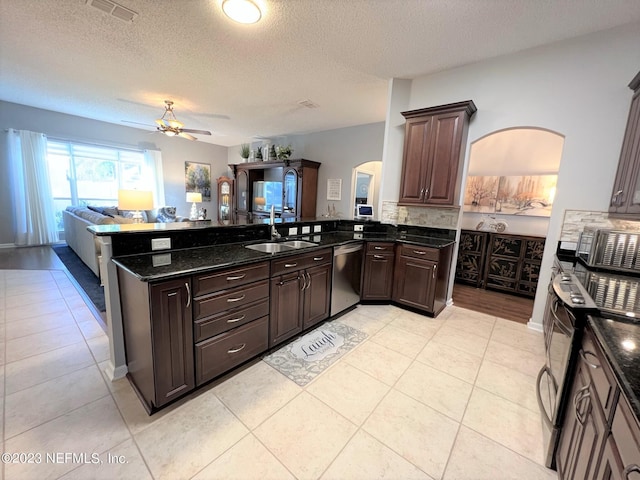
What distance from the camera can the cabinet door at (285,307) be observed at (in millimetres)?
2133

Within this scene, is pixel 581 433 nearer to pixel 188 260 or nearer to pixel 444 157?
pixel 188 260

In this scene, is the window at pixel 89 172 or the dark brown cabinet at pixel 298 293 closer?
the dark brown cabinet at pixel 298 293

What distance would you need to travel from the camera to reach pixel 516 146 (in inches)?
161

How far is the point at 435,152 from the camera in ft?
9.80

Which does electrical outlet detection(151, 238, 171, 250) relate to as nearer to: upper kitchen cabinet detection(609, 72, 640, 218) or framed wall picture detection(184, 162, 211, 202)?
upper kitchen cabinet detection(609, 72, 640, 218)

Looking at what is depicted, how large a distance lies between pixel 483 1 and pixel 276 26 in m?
1.70

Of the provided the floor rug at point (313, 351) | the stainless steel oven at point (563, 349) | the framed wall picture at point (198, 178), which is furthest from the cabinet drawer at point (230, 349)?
the framed wall picture at point (198, 178)

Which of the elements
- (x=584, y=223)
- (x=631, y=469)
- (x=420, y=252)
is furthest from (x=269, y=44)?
(x=584, y=223)

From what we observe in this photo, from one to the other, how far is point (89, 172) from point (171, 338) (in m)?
6.86

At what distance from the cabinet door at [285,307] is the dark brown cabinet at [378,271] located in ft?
3.71

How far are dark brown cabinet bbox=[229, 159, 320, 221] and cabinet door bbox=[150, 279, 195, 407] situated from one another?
12.6 ft

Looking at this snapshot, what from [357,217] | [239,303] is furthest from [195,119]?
[239,303]

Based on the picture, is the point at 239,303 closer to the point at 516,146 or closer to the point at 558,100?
the point at 558,100

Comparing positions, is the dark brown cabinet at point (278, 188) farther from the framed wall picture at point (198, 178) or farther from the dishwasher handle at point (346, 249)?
the dishwasher handle at point (346, 249)
